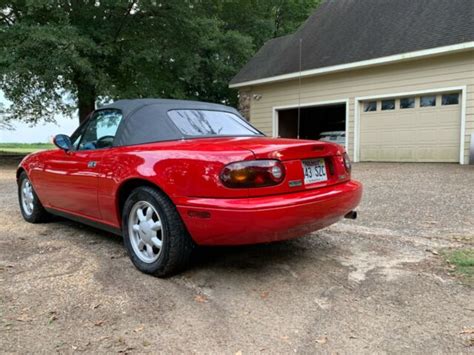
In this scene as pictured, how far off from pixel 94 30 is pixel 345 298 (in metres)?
14.6

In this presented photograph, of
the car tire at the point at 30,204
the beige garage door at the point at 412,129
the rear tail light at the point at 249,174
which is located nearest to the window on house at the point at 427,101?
the beige garage door at the point at 412,129

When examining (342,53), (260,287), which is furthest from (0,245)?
(342,53)

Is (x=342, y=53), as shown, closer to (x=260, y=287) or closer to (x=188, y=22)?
(x=188, y=22)

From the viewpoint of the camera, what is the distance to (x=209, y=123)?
4.02 metres

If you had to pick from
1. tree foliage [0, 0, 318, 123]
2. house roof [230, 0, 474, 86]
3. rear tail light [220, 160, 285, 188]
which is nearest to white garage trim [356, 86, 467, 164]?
house roof [230, 0, 474, 86]

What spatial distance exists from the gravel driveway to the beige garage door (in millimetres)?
7215

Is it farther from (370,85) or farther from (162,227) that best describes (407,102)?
(162,227)

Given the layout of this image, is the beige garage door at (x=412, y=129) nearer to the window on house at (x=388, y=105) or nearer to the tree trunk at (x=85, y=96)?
the window on house at (x=388, y=105)

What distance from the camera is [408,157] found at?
11.8m

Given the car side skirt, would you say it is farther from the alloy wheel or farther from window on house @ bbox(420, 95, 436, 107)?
window on house @ bbox(420, 95, 436, 107)

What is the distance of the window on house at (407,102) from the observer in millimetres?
11734

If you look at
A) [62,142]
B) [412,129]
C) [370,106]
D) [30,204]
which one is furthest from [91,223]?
[370,106]

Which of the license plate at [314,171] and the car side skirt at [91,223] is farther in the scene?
the car side skirt at [91,223]

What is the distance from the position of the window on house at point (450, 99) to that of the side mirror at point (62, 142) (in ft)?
33.3
